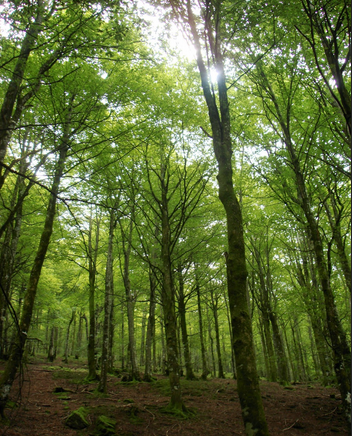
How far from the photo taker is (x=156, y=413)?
6371mm

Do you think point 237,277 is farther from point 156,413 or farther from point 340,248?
point 156,413

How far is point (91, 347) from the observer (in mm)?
10602

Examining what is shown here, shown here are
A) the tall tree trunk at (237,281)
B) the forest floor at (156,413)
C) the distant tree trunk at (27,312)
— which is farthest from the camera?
the forest floor at (156,413)

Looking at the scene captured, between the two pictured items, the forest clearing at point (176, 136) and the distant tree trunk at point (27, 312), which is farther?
the distant tree trunk at point (27, 312)

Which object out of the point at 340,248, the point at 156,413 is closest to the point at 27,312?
the point at 156,413

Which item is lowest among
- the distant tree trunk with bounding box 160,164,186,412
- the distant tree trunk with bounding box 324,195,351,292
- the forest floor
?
the forest floor

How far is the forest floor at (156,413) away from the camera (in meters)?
5.24

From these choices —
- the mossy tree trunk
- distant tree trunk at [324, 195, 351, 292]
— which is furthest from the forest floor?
distant tree trunk at [324, 195, 351, 292]

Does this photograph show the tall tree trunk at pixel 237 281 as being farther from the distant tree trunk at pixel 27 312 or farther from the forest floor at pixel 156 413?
the forest floor at pixel 156 413

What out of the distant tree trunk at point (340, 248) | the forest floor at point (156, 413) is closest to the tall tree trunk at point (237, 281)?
the forest floor at point (156, 413)

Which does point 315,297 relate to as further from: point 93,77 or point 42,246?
point 93,77

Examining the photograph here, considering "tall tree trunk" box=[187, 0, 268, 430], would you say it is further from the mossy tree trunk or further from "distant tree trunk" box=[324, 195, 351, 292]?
"distant tree trunk" box=[324, 195, 351, 292]

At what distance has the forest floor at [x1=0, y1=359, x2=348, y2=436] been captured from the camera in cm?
524

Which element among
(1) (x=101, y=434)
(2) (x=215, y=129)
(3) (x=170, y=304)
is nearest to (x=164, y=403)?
(1) (x=101, y=434)
